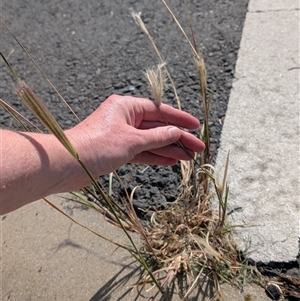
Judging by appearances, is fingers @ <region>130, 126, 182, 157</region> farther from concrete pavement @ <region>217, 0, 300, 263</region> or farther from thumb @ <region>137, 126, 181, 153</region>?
concrete pavement @ <region>217, 0, 300, 263</region>

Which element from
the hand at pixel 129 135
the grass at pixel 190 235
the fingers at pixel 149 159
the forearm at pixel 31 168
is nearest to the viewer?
the forearm at pixel 31 168

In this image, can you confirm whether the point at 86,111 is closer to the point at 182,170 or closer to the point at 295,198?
the point at 182,170


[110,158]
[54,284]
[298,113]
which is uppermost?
[110,158]

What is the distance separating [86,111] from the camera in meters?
2.54

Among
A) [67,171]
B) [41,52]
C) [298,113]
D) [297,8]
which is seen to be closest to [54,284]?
[67,171]

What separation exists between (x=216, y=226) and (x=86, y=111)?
3.53ft

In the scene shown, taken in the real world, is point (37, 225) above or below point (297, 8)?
above

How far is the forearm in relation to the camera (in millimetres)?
1296

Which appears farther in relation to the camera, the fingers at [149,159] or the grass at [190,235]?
the fingers at [149,159]

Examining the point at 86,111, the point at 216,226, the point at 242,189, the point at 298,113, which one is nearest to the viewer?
the point at 216,226

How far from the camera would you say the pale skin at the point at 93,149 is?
1315 mm

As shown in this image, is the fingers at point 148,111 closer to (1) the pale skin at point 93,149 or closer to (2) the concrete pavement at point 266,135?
(1) the pale skin at point 93,149

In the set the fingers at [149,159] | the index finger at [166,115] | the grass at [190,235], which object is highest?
the index finger at [166,115]

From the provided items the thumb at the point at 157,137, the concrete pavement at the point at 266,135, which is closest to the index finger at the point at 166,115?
the thumb at the point at 157,137
